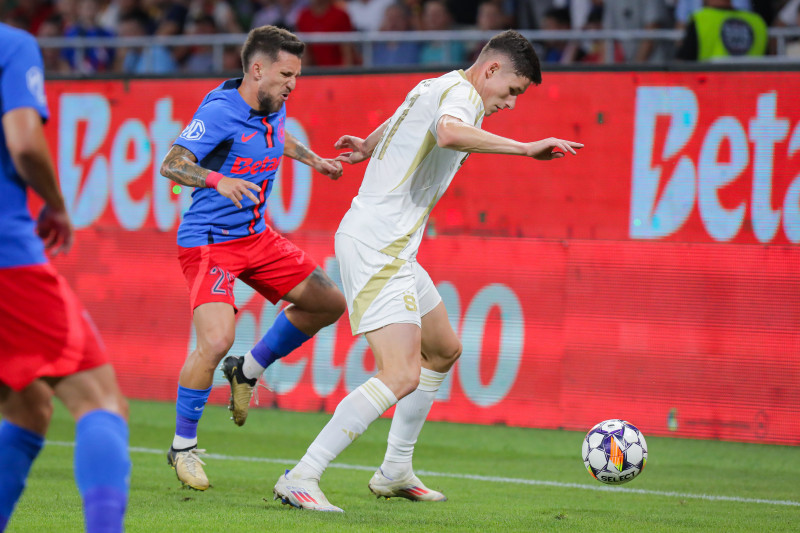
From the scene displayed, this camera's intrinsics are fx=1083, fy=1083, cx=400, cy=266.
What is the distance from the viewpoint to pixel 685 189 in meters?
8.19

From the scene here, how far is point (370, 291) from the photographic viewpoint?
5164 millimetres

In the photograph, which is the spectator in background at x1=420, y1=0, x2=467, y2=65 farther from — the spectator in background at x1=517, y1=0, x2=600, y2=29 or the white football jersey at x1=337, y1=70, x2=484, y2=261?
the white football jersey at x1=337, y1=70, x2=484, y2=261

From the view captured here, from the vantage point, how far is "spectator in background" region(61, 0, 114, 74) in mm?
12695

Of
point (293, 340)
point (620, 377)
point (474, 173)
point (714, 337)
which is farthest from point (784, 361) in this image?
point (293, 340)

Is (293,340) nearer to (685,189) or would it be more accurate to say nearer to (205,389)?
(205,389)

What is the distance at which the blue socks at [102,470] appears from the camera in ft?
10.6

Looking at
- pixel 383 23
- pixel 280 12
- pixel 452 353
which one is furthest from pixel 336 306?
pixel 280 12

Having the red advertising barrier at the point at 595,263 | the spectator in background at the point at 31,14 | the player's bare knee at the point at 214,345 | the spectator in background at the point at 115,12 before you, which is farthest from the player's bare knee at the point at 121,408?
the spectator in background at the point at 31,14

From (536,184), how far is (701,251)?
1.42 metres

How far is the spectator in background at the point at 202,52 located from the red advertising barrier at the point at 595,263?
7.49ft

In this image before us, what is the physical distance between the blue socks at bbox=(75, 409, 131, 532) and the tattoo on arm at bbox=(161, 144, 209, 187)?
7.33 ft

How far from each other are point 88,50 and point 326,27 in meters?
3.32

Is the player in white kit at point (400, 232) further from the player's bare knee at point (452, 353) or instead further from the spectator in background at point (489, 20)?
the spectator in background at point (489, 20)

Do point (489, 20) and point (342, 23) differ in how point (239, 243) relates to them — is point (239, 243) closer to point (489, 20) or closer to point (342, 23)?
point (489, 20)
